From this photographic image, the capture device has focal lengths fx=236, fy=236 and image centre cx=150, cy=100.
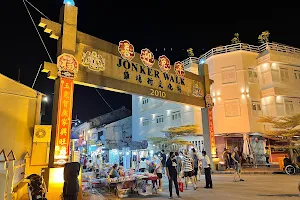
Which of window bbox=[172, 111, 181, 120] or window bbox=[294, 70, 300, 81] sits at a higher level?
window bbox=[294, 70, 300, 81]

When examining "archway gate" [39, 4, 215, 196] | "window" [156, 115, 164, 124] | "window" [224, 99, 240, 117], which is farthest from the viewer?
"window" [156, 115, 164, 124]

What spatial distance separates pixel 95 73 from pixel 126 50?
7.59 ft

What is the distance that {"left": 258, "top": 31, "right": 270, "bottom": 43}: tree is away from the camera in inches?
968

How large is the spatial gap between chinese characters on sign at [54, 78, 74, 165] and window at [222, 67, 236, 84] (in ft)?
59.0

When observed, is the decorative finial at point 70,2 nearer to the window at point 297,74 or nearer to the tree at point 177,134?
the tree at point 177,134

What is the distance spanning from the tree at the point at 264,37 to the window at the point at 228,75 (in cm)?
502

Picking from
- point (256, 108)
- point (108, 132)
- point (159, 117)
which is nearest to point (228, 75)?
point (256, 108)

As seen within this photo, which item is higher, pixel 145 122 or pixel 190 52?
pixel 190 52

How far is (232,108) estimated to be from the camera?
2303 cm

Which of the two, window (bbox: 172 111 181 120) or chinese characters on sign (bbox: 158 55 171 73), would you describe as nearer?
chinese characters on sign (bbox: 158 55 171 73)

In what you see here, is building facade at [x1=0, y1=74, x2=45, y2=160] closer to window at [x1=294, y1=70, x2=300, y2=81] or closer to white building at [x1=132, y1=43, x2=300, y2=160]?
white building at [x1=132, y1=43, x2=300, y2=160]

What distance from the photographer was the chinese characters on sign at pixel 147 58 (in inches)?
498

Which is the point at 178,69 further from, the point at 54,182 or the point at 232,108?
the point at 232,108

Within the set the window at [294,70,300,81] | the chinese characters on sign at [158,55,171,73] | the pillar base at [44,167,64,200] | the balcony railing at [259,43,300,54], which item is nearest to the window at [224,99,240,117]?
the balcony railing at [259,43,300,54]
